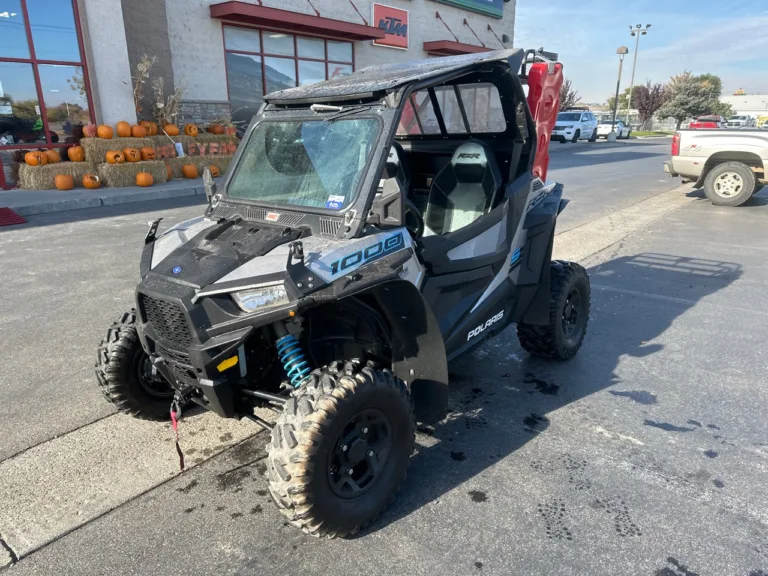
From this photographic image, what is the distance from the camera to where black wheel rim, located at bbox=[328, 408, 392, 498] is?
8.34 ft

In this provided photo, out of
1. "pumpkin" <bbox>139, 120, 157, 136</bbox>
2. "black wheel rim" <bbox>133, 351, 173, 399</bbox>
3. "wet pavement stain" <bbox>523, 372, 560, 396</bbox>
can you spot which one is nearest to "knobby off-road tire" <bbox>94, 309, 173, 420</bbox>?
"black wheel rim" <bbox>133, 351, 173, 399</bbox>

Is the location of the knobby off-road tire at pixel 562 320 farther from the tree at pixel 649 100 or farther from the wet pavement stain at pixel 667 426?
the tree at pixel 649 100

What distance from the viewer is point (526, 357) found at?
4535 mm

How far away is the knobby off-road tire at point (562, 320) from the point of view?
4113mm

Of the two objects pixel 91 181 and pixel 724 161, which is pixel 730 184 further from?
pixel 91 181

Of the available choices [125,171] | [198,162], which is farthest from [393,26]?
[125,171]

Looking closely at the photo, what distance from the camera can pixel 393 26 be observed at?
2139 cm

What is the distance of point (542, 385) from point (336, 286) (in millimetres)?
2225

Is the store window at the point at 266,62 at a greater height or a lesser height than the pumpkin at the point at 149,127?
greater

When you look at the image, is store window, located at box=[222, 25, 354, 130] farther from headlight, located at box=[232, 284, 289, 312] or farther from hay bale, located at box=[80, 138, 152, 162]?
headlight, located at box=[232, 284, 289, 312]

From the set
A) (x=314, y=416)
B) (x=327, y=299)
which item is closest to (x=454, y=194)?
(x=327, y=299)

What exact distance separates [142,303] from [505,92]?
2.67 meters

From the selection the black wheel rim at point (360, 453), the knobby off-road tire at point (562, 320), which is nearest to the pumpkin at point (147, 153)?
the knobby off-road tire at point (562, 320)

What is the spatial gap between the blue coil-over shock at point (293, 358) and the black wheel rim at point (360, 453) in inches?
12.8
